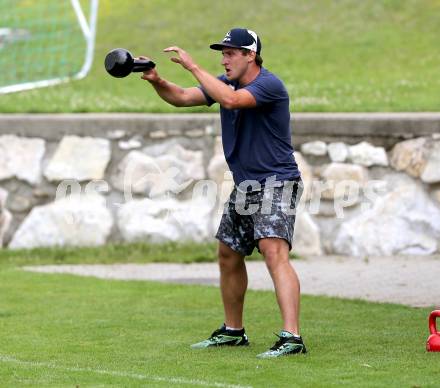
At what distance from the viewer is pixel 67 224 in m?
12.2

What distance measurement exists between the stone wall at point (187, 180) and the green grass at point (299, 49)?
2.57 ft

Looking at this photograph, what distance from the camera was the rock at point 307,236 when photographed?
11617mm

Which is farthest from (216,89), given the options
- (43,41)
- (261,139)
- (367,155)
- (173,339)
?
(43,41)

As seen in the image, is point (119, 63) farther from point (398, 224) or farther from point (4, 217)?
point (4, 217)

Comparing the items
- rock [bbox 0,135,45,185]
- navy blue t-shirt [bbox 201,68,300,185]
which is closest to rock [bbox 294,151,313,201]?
rock [bbox 0,135,45,185]

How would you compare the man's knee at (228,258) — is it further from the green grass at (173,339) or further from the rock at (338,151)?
the rock at (338,151)

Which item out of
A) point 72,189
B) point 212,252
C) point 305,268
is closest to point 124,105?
point 72,189

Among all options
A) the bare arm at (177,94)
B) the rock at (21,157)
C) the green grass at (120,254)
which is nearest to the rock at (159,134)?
the green grass at (120,254)

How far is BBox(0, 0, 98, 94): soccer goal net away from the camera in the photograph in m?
16.8

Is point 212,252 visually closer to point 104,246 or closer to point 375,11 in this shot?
point 104,246

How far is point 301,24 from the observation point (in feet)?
60.0

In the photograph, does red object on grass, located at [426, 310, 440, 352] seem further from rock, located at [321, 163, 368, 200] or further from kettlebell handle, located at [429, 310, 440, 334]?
rock, located at [321, 163, 368, 200]

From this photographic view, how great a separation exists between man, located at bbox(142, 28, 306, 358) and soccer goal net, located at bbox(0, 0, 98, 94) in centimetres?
920

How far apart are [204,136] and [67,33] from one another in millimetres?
6872
